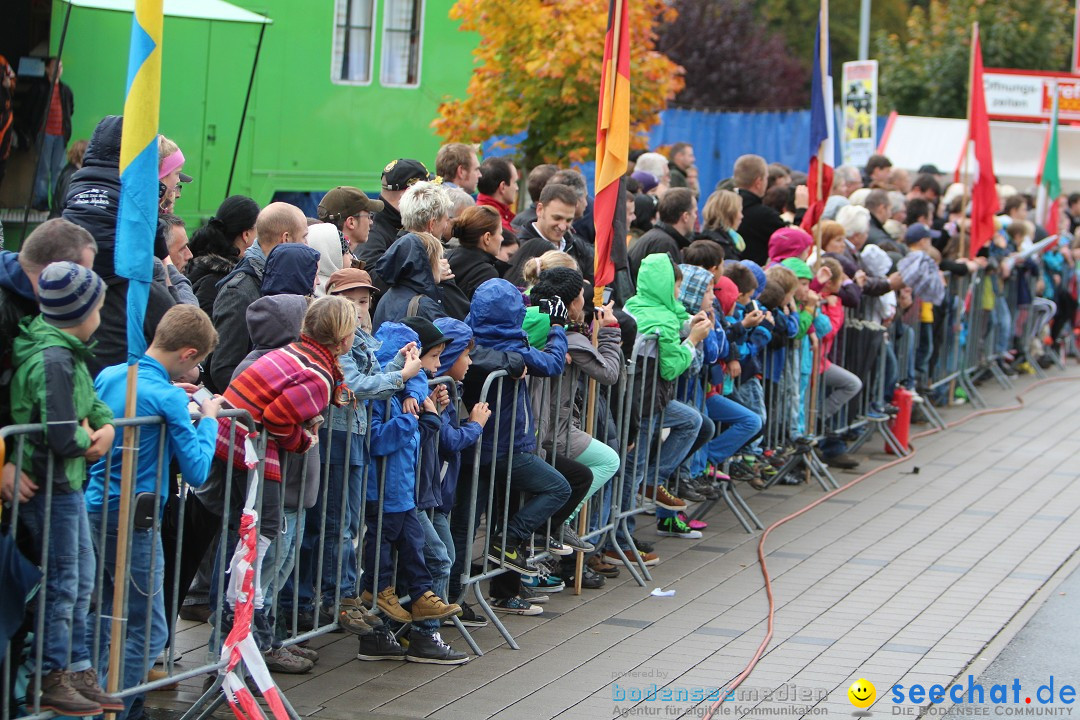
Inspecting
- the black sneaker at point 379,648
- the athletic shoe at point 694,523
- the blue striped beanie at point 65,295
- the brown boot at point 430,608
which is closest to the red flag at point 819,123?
the athletic shoe at point 694,523

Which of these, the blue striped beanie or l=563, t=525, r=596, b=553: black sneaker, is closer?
the blue striped beanie

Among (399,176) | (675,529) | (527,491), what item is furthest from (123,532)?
(675,529)

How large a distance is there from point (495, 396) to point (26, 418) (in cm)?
284

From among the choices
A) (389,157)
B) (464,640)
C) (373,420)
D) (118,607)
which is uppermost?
(389,157)

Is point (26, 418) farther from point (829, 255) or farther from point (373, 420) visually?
point (829, 255)

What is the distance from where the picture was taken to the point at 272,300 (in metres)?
6.17

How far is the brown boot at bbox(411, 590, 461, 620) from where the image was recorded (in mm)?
6559

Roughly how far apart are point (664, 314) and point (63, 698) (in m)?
4.64

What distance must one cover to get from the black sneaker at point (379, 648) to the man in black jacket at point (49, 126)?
680cm

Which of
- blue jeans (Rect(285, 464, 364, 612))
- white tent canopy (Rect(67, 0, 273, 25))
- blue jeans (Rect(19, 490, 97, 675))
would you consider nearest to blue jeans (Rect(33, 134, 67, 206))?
white tent canopy (Rect(67, 0, 273, 25))

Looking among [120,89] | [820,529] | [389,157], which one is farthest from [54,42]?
[820,529]

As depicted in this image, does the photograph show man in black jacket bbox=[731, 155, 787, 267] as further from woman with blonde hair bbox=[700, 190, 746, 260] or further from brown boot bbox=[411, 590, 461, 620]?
brown boot bbox=[411, 590, 461, 620]

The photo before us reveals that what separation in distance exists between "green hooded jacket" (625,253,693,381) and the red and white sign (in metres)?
19.4

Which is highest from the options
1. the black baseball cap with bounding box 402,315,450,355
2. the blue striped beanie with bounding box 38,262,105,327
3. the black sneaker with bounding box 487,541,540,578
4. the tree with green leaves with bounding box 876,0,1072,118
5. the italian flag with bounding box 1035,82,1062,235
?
the tree with green leaves with bounding box 876,0,1072,118
